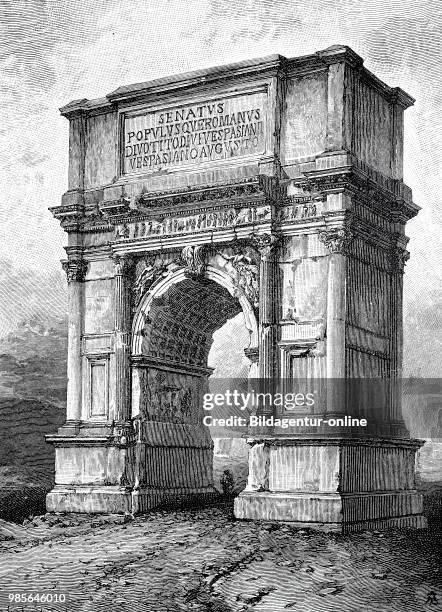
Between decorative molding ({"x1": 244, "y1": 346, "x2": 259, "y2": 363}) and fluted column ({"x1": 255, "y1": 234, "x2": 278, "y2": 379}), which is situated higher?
fluted column ({"x1": 255, "y1": 234, "x2": 278, "y2": 379})

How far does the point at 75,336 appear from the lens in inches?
885

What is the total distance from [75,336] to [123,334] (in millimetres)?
1199

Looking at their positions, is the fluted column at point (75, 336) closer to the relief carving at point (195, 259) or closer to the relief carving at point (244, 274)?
the relief carving at point (195, 259)

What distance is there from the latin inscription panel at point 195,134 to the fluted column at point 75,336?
2.14 meters

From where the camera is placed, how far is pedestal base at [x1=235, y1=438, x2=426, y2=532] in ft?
61.4

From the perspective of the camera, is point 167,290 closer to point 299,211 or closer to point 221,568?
point 299,211

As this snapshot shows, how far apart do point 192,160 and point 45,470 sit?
13.1m

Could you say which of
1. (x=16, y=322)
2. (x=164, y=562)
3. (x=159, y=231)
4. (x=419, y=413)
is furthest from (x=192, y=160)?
(x=16, y=322)

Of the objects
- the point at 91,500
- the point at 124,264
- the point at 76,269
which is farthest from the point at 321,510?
the point at 76,269

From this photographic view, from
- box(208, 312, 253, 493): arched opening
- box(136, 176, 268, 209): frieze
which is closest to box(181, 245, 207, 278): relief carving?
box(136, 176, 268, 209): frieze

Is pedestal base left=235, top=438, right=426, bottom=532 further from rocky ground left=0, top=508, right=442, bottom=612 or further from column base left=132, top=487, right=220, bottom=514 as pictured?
column base left=132, top=487, right=220, bottom=514

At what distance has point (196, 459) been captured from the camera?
23.0m

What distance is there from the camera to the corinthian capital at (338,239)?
63.2 feet

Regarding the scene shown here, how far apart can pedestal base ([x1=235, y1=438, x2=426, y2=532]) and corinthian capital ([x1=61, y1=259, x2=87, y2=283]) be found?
5279 millimetres
